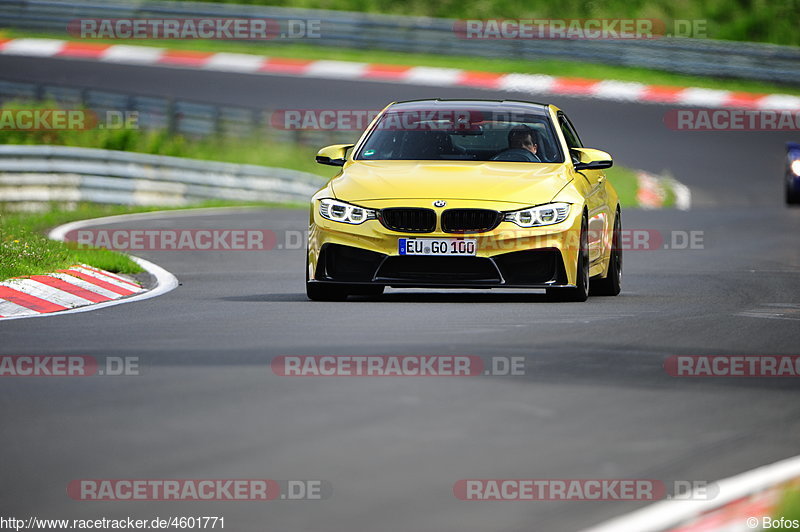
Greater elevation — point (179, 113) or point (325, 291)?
point (325, 291)

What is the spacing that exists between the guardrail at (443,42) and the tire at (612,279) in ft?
73.5

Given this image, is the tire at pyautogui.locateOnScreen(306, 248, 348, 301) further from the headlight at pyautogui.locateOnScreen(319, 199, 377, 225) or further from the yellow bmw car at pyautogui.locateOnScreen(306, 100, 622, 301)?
the headlight at pyautogui.locateOnScreen(319, 199, 377, 225)

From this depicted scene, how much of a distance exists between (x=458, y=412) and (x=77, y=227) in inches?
547

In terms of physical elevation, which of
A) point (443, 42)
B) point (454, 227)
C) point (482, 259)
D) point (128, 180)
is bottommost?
point (128, 180)

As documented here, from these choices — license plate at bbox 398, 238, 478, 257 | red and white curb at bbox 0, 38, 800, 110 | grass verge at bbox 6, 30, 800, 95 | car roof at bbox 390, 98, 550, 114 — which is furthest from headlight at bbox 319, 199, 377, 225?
grass verge at bbox 6, 30, 800, 95

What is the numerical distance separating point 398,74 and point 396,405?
2916cm

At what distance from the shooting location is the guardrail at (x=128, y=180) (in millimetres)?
24234

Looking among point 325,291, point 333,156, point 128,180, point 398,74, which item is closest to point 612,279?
point 333,156

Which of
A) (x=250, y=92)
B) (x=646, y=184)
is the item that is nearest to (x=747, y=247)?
(x=646, y=184)

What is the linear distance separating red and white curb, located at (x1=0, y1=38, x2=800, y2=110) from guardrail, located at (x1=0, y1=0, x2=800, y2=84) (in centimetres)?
77

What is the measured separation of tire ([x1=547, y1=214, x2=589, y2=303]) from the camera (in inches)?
465

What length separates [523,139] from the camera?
12836 millimetres

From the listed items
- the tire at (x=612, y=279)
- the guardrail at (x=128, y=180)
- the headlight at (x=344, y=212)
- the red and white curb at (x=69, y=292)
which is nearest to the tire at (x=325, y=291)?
the headlight at (x=344, y=212)

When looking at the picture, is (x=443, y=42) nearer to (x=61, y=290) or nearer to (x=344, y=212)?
(x=61, y=290)
